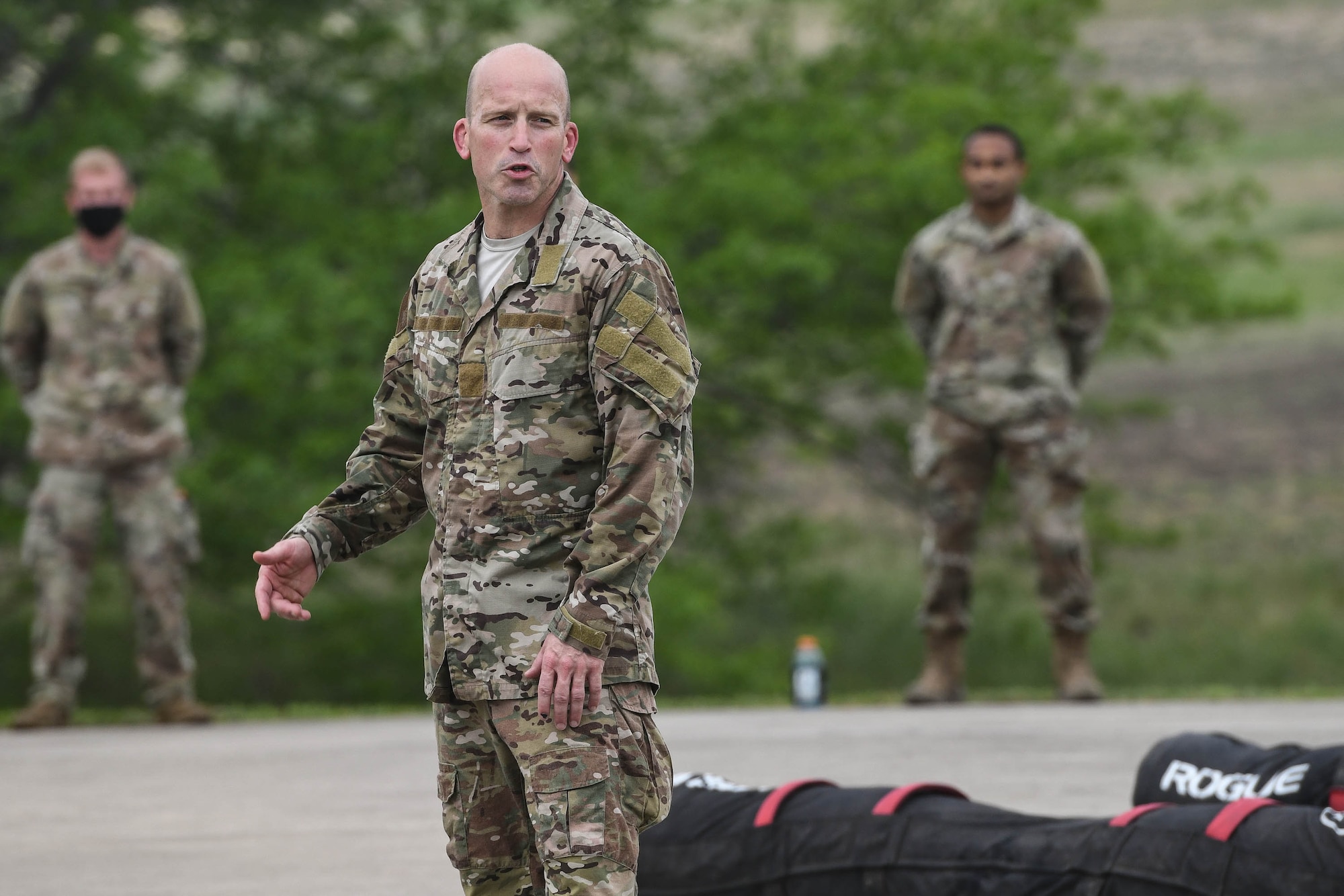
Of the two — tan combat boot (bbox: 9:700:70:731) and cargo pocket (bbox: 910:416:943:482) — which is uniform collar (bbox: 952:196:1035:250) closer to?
cargo pocket (bbox: 910:416:943:482)

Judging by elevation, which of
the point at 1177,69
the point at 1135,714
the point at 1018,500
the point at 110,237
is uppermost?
the point at 1177,69

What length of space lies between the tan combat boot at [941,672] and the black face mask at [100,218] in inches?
175

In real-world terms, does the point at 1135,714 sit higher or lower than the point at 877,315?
lower

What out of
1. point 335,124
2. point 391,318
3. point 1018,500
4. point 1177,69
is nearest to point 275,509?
point 391,318

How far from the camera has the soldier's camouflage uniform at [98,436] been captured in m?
9.27

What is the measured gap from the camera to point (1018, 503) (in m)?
9.41

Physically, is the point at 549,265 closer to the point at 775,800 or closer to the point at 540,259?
the point at 540,259

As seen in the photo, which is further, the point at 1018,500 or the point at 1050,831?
the point at 1018,500

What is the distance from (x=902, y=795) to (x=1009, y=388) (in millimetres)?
5038

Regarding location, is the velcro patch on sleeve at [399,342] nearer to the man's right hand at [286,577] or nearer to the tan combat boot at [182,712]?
the man's right hand at [286,577]

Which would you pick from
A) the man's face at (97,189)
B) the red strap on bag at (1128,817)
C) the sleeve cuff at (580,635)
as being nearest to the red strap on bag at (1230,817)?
the red strap on bag at (1128,817)

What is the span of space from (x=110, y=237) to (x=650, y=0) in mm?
12071

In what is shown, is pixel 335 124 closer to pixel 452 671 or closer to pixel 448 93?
pixel 448 93

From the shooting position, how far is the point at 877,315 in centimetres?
2108
